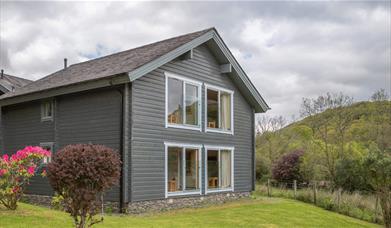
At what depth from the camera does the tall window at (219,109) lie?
17.8 meters

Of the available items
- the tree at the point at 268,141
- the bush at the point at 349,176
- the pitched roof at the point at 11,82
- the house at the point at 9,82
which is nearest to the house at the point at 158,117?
the house at the point at 9,82

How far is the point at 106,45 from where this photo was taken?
2397 centimetres

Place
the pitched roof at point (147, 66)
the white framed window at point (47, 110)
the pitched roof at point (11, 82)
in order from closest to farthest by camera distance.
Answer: the pitched roof at point (147, 66) → the white framed window at point (47, 110) → the pitched roof at point (11, 82)

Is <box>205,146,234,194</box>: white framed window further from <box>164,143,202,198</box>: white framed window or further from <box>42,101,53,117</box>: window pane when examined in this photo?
<box>42,101,53,117</box>: window pane

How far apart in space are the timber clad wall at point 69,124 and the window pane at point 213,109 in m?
4.60

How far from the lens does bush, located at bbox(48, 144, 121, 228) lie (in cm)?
768

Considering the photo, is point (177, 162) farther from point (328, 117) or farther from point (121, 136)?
point (328, 117)

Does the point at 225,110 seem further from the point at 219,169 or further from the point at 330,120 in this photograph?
the point at 330,120

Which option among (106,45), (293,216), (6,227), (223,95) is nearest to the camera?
(6,227)

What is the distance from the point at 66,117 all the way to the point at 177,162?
4.34 m

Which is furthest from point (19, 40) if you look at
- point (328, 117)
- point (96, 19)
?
point (328, 117)

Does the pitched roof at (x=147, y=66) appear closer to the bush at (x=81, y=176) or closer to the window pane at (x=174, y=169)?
the window pane at (x=174, y=169)

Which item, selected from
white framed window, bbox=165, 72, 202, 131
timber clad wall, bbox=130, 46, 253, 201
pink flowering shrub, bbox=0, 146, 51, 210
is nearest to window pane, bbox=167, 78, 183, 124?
white framed window, bbox=165, 72, 202, 131

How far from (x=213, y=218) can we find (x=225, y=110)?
21.3 feet
